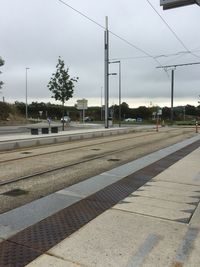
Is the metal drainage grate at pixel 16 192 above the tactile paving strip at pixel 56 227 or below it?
above

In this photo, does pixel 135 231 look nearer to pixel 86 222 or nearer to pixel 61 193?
pixel 86 222

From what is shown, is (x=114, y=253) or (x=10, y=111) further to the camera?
(x=10, y=111)

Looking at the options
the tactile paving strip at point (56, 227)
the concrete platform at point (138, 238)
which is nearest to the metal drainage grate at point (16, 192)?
the tactile paving strip at point (56, 227)

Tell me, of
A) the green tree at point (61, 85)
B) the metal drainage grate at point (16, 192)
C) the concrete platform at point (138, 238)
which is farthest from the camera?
the green tree at point (61, 85)

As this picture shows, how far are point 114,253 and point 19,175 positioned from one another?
17.8 feet

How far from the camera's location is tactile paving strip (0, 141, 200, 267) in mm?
4207

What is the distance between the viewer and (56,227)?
17.0ft

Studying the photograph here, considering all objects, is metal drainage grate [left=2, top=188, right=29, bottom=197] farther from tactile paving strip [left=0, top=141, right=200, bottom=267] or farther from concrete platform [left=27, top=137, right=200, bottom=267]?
concrete platform [left=27, top=137, right=200, bottom=267]

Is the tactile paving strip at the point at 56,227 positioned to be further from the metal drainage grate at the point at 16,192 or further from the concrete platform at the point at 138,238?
the metal drainage grate at the point at 16,192

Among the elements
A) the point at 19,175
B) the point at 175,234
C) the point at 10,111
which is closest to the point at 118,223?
the point at 175,234

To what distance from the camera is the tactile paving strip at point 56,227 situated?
13.8ft

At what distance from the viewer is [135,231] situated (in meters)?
5.01

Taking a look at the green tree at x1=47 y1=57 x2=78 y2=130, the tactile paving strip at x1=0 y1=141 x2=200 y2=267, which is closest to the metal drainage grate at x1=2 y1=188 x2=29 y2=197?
the tactile paving strip at x1=0 y1=141 x2=200 y2=267

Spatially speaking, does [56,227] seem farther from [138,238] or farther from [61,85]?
[61,85]
